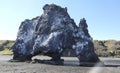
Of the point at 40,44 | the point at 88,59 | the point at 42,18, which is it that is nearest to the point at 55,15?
the point at 42,18

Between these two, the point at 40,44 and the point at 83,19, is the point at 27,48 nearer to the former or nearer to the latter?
the point at 40,44

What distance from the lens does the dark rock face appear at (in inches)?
5453

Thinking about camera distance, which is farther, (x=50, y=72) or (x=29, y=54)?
(x=29, y=54)

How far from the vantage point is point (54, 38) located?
137250 mm

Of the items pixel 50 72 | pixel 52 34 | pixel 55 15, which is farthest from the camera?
pixel 55 15

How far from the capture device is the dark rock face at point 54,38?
138 m

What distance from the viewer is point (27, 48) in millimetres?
148500

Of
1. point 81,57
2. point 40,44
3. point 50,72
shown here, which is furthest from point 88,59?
point 50,72

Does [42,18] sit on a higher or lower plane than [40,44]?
higher

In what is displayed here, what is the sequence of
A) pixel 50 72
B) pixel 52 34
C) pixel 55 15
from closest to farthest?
pixel 50 72, pixel 52 34, pixel 55 15

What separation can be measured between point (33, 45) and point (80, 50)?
966 inches

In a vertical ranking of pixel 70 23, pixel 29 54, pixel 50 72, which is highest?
pixel 70 23

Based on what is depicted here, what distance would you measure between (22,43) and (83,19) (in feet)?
113

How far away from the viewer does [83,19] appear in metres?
151
